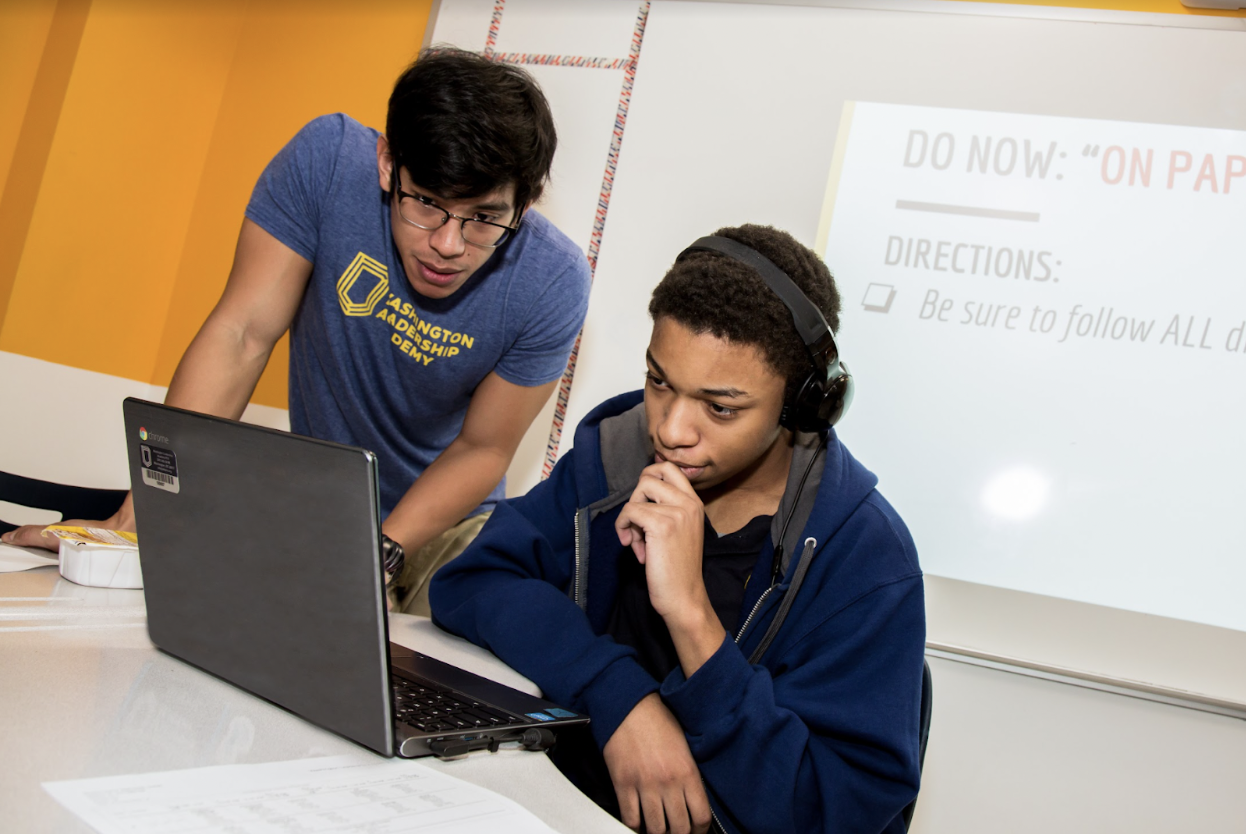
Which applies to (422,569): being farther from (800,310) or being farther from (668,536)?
(800,310)

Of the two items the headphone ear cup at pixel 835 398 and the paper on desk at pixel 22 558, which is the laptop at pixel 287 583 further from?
the headphone ear cup at pixel 835 398

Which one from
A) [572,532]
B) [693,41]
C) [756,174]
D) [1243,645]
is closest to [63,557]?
[572,532]

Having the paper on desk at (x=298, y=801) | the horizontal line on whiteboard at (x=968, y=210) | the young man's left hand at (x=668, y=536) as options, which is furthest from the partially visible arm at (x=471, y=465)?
the horizontal line on whiteboard at (x=968, y=210)

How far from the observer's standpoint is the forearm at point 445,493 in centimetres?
152

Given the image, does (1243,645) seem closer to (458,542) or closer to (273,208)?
(458,542)

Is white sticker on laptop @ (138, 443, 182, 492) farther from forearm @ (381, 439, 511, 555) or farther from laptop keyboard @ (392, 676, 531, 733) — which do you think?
forearm @ (381, 439, 511, 555)

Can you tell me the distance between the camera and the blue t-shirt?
1604 mm

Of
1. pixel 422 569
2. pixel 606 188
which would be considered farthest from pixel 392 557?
pixel 606 188

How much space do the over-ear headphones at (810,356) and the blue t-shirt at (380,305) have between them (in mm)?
572

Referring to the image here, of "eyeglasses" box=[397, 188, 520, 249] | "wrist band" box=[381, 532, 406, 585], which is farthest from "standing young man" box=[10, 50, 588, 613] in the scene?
"wrist band" box=[381, 532, 406, 585]

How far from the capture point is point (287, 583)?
29.2 inches

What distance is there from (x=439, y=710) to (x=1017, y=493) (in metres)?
1.55

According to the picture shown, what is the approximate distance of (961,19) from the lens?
212 centimetres

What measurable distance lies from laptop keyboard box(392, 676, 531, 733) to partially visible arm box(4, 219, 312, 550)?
847 mm
